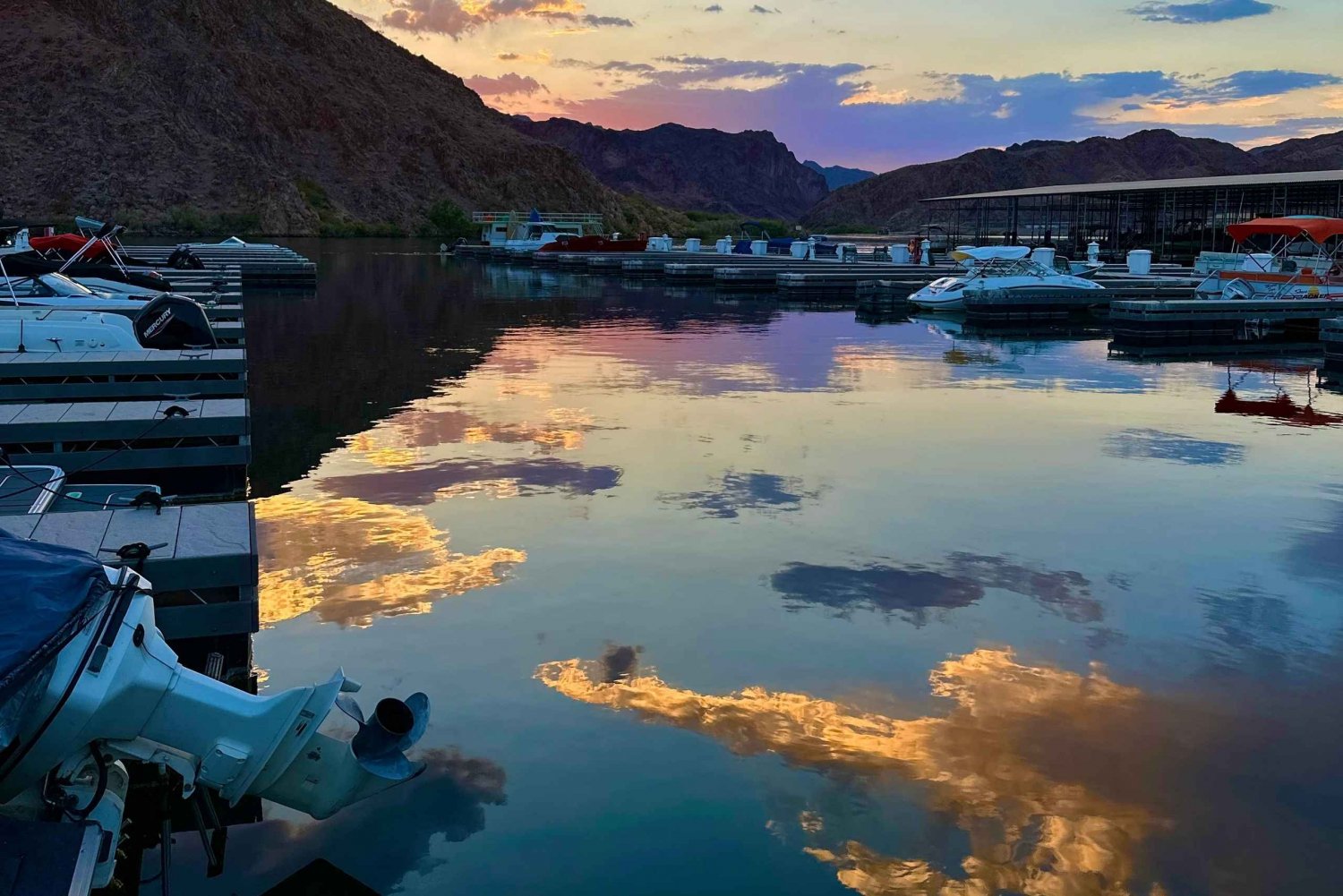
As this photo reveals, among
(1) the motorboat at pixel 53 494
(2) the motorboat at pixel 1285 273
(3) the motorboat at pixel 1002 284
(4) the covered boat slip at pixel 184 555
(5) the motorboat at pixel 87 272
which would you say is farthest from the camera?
(3) the motorboat at pixel 1002 284

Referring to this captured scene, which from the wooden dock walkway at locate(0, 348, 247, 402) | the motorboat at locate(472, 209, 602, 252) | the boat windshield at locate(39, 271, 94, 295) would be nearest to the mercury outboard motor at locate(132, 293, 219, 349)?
the wooden dock walkway at locate(0, 348, 247, 402)

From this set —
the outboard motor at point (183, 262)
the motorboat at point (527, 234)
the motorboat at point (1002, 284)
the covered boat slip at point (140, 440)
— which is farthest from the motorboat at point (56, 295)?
the motorboat at point (527, 234)

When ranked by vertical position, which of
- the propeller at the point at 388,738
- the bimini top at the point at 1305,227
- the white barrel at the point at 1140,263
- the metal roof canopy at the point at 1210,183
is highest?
the metal roof canopy at the point at 1210,183

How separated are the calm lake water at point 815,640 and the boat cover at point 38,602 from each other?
5.34ft

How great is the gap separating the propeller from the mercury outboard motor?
7.36 meters

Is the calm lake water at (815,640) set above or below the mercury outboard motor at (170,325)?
below

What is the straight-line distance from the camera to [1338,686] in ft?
26.8

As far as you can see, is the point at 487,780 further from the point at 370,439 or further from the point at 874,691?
the point at 370,439

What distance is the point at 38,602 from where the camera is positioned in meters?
4.96

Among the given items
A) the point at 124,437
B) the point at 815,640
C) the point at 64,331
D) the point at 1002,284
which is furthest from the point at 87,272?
the point at 1002,284

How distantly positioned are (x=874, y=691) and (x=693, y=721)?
1310 mm

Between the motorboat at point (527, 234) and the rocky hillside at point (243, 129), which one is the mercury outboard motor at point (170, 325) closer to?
the motorboat at point (527, 234)

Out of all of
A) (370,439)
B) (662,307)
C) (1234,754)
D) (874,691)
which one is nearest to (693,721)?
(874,691)

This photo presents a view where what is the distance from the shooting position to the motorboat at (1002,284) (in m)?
38.3
